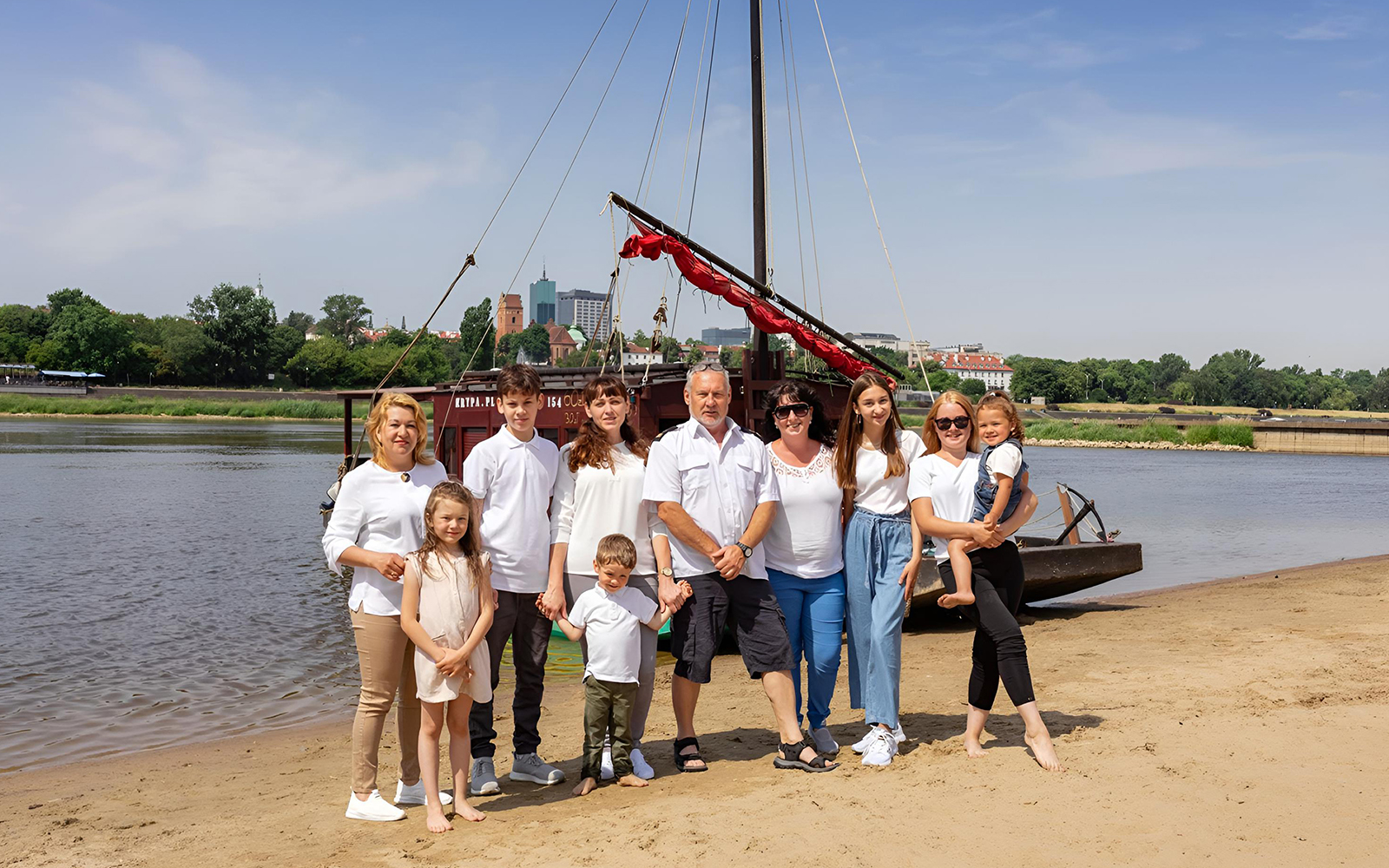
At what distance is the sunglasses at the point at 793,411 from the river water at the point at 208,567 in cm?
536

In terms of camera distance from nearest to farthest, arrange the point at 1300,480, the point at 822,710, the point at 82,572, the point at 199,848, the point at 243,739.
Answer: the point at 199,848 → the point at 822,710 → the point at 243,739 → the point at 82,572 → the point at 1300,480

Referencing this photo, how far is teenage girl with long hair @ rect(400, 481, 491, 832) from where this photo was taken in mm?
4695

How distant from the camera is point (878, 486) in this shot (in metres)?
5.60

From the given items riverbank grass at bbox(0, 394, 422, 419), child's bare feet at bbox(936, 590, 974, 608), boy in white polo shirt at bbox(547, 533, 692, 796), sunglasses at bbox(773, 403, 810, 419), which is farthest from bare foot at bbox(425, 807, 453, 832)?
riverbank grass at bbox(0, 394, 422, 419)

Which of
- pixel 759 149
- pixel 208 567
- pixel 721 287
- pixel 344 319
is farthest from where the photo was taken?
pixel 344 319

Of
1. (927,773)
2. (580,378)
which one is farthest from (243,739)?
(580,378)

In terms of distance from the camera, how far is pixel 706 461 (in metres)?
5.21

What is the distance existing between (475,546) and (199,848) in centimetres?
199

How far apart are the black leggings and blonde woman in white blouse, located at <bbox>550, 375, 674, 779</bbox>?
165 centimetres

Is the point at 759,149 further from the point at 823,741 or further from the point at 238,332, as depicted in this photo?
the point at 238,332

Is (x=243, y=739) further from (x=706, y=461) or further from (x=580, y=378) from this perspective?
(x=580, y=378)

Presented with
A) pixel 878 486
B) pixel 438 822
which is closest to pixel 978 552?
pixel 878 486

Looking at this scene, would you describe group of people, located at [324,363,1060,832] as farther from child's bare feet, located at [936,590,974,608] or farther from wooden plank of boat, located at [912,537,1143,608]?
wooden plank of boat, located at [912,537,1143,608]

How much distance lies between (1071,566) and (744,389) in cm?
437
